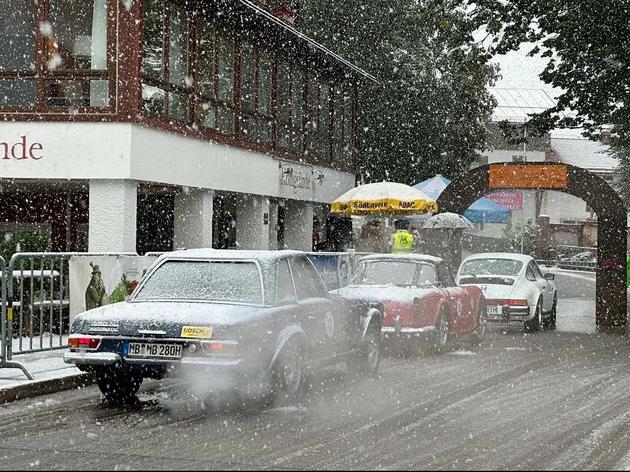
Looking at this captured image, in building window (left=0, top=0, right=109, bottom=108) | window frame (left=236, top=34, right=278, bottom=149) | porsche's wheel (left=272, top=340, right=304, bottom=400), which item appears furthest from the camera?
window frame (left=236, top=34, right=278, bottom=149)

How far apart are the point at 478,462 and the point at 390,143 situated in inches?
1310

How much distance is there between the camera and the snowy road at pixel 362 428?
732 cm

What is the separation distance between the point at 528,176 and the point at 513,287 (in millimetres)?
3740

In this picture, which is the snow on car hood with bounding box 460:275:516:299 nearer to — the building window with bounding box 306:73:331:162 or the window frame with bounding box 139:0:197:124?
the window frame with bounding box 139:0:197:124

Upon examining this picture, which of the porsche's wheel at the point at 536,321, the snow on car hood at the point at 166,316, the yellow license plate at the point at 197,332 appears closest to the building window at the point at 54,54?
the porsche's wheel at the point at 536,321

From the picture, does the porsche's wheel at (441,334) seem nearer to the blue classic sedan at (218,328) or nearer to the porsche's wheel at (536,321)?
the blue classic sedan at (218,328)

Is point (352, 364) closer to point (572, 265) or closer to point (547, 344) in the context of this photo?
point (547, 344)

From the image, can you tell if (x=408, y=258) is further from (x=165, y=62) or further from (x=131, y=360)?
(x=131, y=360)

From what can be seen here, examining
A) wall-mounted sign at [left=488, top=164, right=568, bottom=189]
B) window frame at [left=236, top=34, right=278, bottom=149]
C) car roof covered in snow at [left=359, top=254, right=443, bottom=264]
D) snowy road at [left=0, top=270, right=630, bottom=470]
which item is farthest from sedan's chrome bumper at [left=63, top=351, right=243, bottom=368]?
window frame at [left=236, top=34, right=278, bottom=149]

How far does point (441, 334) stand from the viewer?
15.8 metres

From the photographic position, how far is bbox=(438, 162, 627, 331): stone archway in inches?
885

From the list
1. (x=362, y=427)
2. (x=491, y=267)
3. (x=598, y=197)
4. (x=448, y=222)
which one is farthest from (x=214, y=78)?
(x=362, y=427)

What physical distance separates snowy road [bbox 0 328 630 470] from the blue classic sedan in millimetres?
351

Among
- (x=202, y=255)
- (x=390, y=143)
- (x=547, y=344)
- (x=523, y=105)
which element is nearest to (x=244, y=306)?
(x=202, y=255)
